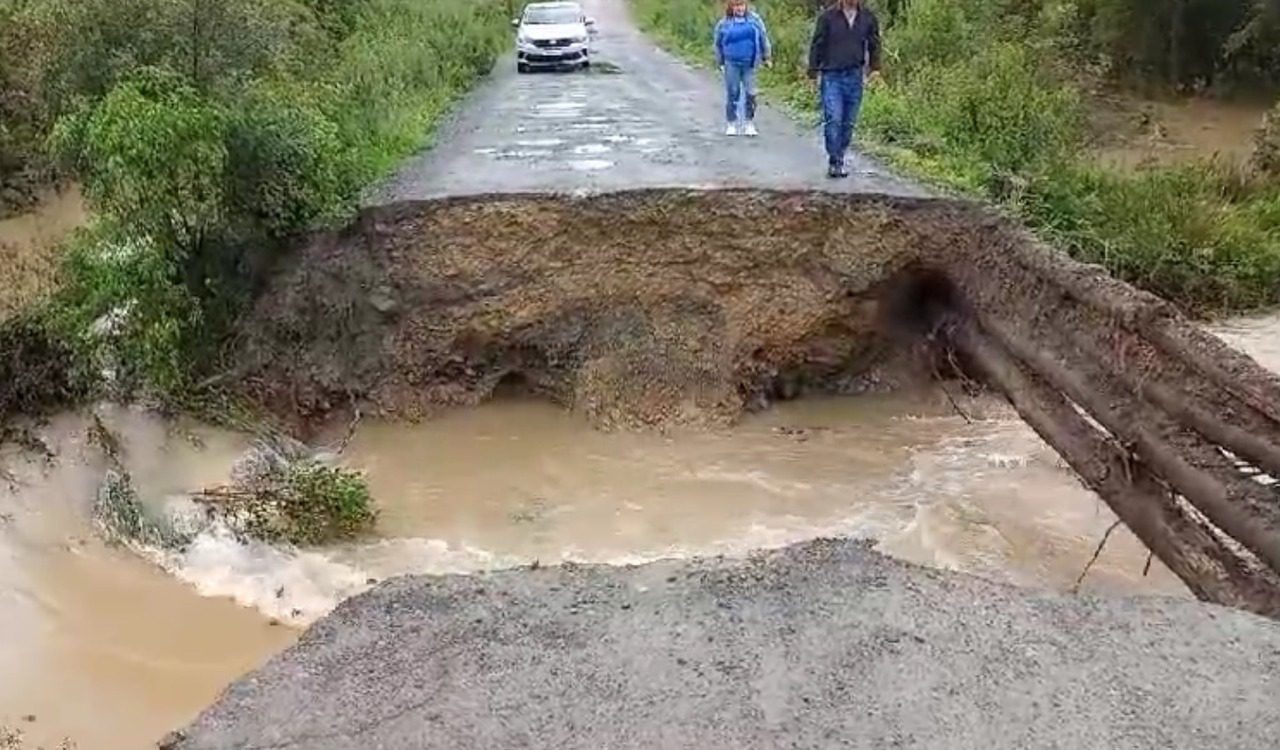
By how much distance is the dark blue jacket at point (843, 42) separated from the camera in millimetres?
11617

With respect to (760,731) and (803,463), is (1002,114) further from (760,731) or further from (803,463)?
(760,731)

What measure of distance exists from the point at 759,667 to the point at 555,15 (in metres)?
24.6

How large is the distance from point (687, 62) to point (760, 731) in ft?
84.2

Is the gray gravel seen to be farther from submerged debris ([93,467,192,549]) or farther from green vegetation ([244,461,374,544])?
submerged debris ([93,467,192,549])

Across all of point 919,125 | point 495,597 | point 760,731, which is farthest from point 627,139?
point 760,731

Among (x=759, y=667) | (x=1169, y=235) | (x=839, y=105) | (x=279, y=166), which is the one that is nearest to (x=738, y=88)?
(x=839, y=105)

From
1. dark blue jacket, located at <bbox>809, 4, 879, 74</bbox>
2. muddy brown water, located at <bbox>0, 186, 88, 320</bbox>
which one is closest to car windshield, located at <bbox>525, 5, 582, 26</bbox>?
muddy brown water, located at <bbox>0, 186, 88, 320</bbox>

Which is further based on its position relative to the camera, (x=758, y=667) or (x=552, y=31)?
(x=552, y=31)

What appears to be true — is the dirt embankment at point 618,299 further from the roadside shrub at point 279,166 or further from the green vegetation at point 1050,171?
the green vegetation at point 1050,171

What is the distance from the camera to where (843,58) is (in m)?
11.8

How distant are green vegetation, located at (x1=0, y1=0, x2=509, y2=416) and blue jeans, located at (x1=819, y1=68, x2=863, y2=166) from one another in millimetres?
3952

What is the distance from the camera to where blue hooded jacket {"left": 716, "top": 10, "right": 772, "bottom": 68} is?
603 inches

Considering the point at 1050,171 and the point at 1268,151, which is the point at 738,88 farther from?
the point at 1268,151

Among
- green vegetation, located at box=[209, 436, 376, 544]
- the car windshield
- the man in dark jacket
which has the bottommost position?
the car windshield
